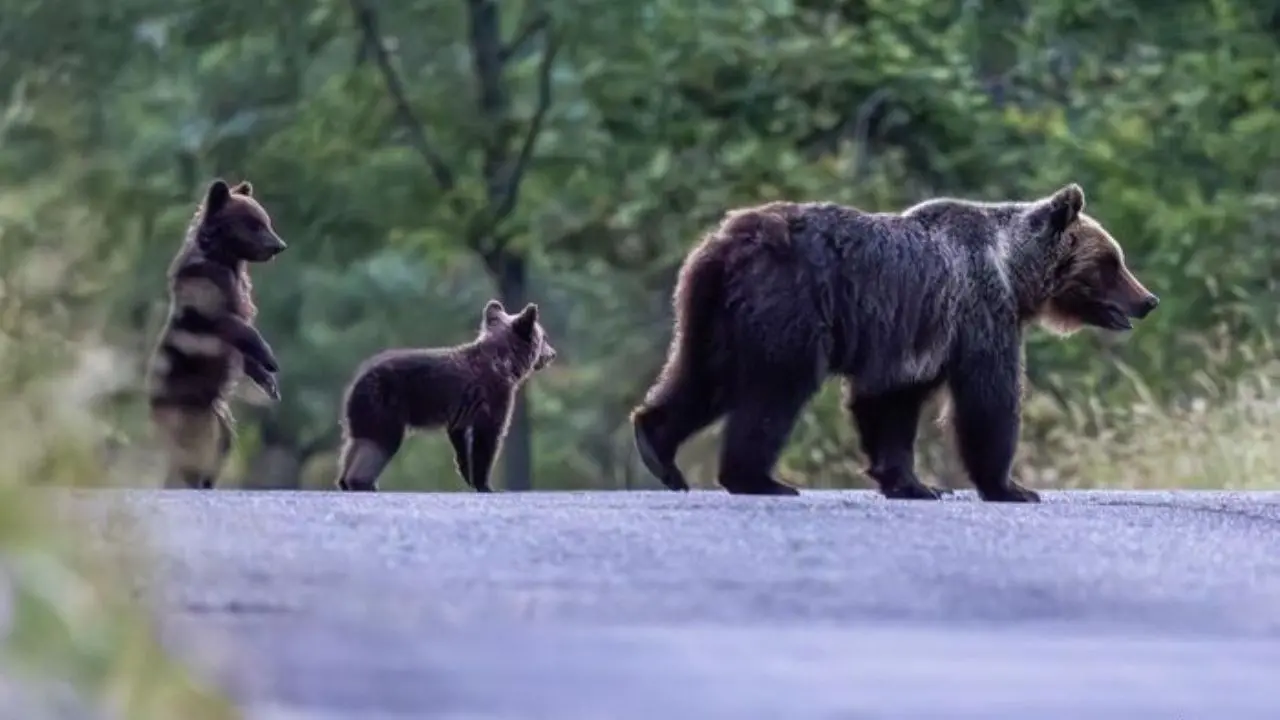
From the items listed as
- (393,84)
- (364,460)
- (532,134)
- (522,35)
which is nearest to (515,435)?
(532,134)

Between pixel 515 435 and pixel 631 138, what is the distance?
2706 mm

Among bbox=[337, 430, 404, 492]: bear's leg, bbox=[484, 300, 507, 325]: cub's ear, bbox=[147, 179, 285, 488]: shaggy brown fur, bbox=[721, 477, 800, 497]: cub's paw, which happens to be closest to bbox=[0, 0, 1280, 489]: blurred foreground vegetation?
bbox=[484, 300, 507, 325]: cub's ear

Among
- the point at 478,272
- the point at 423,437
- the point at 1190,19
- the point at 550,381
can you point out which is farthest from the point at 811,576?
the point at 478,272

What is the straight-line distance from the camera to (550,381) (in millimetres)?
29094

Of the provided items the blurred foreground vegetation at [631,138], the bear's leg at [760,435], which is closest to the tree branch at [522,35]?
the blurred foreground vegetation at [631,138]

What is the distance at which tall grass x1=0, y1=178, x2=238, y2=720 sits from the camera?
284 cm

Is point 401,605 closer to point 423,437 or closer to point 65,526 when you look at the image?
point 65,526

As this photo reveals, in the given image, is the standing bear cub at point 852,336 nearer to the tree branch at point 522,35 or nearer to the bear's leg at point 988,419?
the bear's leg at point 988,419

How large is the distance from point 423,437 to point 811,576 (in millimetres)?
24932

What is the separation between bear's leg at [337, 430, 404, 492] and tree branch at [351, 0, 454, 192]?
43.2 ft

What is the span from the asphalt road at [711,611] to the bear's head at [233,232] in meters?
3.72

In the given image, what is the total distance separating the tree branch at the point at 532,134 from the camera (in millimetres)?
25266

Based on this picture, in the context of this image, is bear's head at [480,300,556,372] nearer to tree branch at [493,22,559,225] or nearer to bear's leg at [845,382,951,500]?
bear's leg at [845,382,951,500]

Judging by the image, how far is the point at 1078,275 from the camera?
11773mm
